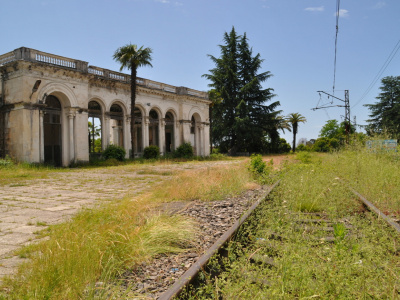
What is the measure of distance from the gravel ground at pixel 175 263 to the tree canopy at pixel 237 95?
3443cm

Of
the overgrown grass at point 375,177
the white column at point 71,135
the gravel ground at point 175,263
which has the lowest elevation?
the gravel ground at point 175,263

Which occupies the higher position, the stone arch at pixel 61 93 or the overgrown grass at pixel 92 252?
the stone arch at pixel 61 93

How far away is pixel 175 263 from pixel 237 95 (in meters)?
39.2


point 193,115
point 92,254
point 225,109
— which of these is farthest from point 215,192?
point 225,109

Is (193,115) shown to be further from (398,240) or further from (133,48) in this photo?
(398,240)

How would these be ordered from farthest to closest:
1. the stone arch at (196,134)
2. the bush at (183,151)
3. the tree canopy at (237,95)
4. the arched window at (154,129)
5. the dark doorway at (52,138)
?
1. the tree canopy at (237,95)
2. the stone arch at (196,134)
3. the arched window at (154,129)
4. the bush at (183,151)
5. the dark doorway at (52,138)

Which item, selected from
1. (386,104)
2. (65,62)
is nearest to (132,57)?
(65,62)

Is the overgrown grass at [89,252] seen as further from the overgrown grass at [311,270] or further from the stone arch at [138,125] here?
the stone arch at [138,125]

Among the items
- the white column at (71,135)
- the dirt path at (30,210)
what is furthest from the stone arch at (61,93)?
the dirt path at (30,210)

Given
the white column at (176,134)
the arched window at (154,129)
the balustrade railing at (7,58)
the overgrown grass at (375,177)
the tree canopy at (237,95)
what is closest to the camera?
the overgrown grass at (375,177)

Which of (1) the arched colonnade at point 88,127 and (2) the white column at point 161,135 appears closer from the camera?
(1) the arched colonnade at point 88,127

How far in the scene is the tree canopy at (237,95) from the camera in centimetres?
4081

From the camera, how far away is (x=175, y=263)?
3361 mm

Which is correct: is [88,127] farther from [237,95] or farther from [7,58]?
[237,95]
